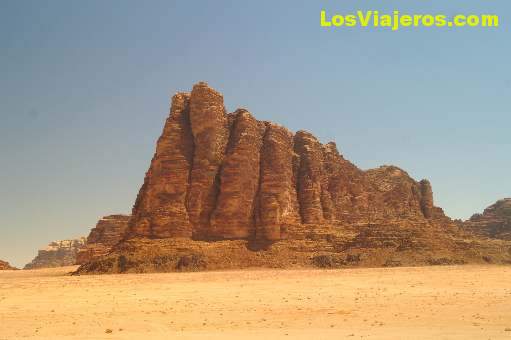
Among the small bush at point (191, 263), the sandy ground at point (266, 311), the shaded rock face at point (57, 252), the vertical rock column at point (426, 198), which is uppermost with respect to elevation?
the vertical rock column at point (426, 198)

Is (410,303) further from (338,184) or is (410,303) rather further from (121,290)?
(338,184)

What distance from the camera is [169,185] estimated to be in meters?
Result: 52.5

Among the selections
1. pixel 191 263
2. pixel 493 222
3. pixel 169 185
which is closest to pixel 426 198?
pixel 493 222

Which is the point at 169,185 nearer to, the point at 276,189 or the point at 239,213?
the point at 239,213

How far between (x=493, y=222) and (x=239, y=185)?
6302cm

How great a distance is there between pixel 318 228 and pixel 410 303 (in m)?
34.3

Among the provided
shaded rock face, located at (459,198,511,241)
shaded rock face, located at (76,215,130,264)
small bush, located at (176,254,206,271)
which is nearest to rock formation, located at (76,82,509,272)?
small bush, located at (176,254,206,271)

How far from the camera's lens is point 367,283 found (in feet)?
106

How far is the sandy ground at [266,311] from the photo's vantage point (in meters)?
15.8

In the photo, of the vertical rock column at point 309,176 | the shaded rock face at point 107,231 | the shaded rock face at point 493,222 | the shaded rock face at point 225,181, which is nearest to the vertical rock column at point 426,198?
the shaded rock face at point 493,222

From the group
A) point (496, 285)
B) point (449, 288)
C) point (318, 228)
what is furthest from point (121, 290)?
point (318, 228)

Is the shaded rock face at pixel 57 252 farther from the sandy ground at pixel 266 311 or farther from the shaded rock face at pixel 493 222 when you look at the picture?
the sandy ground at pixel 266 311

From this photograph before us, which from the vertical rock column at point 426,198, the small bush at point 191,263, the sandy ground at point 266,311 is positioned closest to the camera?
the sandy ground at point 266,311

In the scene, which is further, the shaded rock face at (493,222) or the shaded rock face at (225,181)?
the shaded rock face at (493,222)
